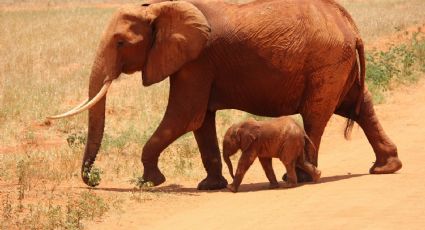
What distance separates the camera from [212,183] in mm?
11398

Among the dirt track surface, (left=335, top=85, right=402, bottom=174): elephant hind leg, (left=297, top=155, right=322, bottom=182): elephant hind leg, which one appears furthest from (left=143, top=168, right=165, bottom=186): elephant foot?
(left=335, top=85, right=402, bottom=174): elephant hind leg

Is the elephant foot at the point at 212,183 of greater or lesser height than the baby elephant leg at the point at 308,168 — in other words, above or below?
below

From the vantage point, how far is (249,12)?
11461 mm

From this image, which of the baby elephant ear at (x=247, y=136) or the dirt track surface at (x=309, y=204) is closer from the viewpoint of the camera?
the dirt track surface at (x=309, y=204)

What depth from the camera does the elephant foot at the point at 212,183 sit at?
11375mm

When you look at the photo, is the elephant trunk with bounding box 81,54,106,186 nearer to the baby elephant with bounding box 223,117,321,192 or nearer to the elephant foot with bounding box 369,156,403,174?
the baby elephant with bounding box 223,117,321,192

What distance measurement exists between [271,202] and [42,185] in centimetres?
304

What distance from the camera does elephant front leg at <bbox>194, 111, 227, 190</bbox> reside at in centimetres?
1143

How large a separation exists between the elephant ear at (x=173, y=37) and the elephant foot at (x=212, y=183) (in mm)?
1288

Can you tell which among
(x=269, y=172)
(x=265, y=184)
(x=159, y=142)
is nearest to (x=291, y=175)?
(x=269, y=172)

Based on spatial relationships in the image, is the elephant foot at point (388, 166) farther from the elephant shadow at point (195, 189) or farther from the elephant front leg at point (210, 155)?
the elephant front leg at point (210, 155)

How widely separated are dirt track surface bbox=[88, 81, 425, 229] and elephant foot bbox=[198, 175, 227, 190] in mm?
168

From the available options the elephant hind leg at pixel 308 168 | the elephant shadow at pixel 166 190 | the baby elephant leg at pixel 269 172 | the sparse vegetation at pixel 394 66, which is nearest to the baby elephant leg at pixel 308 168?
the elephant hind leg at pixel 308 168

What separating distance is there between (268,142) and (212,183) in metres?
1.09
